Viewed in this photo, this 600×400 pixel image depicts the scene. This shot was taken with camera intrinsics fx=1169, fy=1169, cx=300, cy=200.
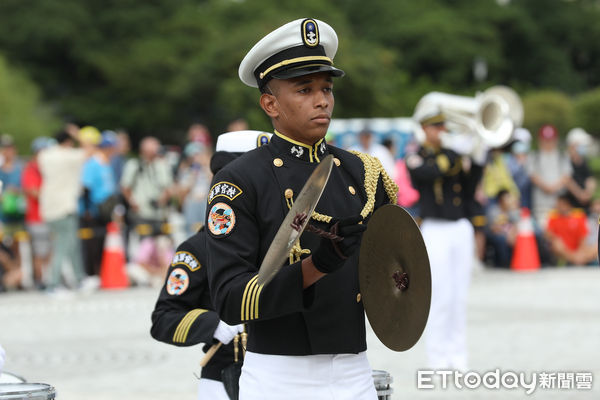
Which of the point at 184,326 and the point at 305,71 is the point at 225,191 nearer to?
the point at 305,71

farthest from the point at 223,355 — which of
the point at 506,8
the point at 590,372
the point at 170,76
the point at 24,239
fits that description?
the point at 506,8

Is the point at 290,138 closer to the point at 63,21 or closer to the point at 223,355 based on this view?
the point at 223,355

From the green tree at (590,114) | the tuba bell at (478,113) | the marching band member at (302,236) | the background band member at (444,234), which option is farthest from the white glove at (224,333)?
the green tree at (590,114)

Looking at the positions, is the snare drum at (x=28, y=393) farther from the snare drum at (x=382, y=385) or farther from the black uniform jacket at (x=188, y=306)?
the snare drum at (x=382, y=385)

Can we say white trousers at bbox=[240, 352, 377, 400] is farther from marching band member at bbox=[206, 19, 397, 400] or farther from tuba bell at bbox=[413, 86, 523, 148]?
tuba bell at bbox=[413, 86, 523, 148]

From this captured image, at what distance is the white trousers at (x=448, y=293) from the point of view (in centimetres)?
938

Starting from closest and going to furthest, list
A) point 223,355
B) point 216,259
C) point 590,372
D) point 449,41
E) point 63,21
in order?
point 216,259 → point 223,355 → point 590,372 → point 63,21 → point 449,41

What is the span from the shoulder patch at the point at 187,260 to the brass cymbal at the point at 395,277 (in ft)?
4.77

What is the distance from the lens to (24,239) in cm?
1644

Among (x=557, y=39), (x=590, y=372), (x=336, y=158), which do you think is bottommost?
(x=590, y=372)

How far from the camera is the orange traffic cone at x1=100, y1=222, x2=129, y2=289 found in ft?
53.2

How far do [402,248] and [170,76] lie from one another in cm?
6677

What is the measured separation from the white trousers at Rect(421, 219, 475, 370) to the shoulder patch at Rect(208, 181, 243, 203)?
572 centimetres

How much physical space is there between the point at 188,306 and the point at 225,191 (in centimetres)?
154
